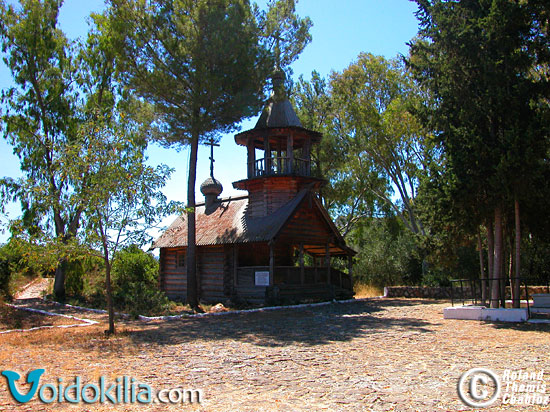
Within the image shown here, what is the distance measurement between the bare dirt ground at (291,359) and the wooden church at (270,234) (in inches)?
299

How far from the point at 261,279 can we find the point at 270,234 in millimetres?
2567

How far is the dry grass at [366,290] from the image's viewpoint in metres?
29.9

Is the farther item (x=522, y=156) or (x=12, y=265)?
(x=12, y=265)

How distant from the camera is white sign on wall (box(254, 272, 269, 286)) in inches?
858

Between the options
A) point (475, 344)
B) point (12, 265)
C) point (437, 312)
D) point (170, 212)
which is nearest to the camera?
point (475, 344)

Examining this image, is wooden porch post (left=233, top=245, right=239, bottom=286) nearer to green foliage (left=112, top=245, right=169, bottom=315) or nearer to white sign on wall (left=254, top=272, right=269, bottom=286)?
white sign on wall (left=254, top=272, right=269, bottom=286)

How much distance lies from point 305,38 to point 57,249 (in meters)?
17.7

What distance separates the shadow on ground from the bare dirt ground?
0.11 ft

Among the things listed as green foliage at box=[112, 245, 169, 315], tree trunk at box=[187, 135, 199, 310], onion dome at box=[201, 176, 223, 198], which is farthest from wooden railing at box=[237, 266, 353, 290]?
onion dome at box=[201, 176, 223, 198]

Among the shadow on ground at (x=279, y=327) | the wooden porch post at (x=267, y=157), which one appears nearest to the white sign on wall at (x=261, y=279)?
the shadow on ground at (x=279, y=327)

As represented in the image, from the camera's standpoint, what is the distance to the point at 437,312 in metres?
17.5

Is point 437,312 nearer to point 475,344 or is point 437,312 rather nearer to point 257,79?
point 475,344

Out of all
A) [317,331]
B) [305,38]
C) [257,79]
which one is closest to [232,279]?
[257,79]

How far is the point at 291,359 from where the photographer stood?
28.6 feet
